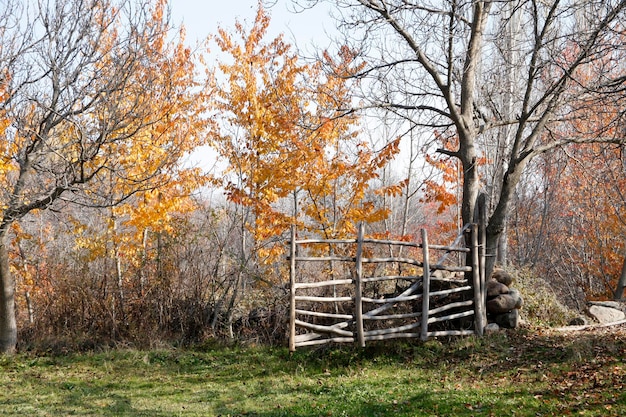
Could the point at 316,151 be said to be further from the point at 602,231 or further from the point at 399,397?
the point at 602,231

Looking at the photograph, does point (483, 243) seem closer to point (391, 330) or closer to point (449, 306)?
point (449, 306)

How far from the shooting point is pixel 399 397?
6836mm

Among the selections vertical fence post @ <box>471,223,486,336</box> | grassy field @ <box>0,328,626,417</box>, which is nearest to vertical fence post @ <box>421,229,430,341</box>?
grassy field @ <box>0,328,626,417</box>

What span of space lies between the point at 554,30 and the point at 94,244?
32.8 feet

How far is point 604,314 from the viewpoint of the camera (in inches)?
395

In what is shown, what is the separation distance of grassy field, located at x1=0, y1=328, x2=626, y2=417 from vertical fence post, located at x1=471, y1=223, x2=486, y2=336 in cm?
43

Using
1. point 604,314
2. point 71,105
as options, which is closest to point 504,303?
point 604,314

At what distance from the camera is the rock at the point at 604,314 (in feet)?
32.6

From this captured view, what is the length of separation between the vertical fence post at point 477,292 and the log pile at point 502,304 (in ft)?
1.10

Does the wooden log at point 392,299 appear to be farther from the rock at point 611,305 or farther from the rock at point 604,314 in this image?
the rock at point 611,305

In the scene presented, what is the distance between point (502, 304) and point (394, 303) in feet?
6.11

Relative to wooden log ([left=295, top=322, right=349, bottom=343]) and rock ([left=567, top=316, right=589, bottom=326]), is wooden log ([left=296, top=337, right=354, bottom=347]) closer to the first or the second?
wooden log ([left=295, top=322, right=349, bottom=343])

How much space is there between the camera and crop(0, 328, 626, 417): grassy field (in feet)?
21.0

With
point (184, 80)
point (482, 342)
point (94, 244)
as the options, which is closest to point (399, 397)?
point (482, 342)
